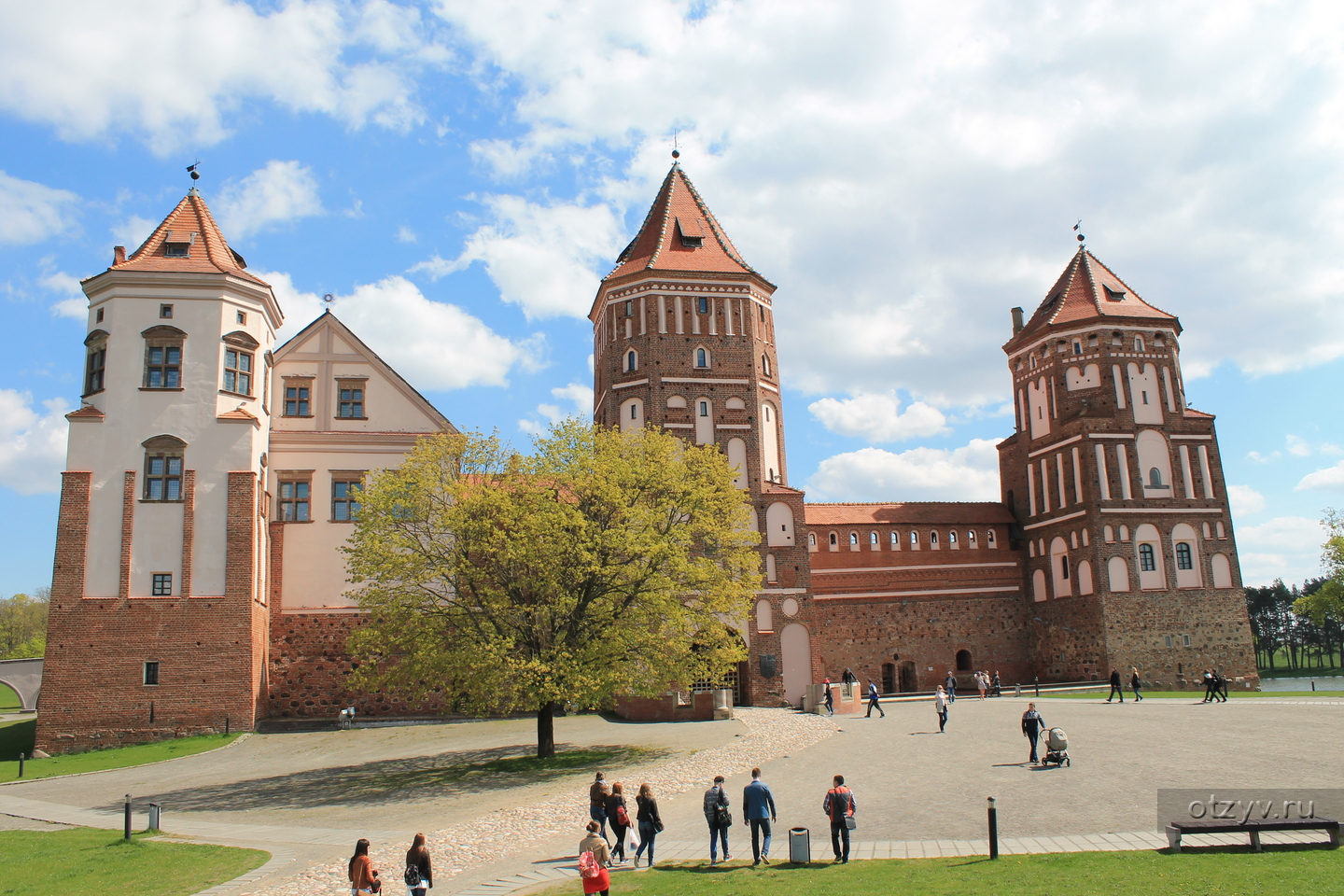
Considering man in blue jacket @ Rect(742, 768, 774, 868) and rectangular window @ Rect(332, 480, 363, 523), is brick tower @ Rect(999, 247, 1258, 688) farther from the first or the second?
man in blue jacket @ Rect(742, 768, 774, 868)

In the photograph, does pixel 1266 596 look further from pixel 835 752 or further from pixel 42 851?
pixel 42 851

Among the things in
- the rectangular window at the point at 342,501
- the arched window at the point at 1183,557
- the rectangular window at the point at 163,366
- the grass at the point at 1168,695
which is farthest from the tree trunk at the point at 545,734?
the arched window at the point at 1183,557

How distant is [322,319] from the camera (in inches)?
1543

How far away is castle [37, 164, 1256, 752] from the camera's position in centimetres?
3266

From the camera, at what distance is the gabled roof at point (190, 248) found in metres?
35.4

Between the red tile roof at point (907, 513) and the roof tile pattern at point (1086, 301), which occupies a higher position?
the roof tile pattern at point (1086, 301)

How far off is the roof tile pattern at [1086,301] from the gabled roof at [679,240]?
1916 cm

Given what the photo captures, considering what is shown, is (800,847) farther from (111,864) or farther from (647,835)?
(111,864)

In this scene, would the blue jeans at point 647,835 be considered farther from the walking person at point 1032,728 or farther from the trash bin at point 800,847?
the walking person at point 1032,728

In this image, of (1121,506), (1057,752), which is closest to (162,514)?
(1057,752)

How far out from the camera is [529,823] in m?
18.7

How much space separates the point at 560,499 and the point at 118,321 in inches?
723

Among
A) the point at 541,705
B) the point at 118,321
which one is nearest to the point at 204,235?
the point at 118,321

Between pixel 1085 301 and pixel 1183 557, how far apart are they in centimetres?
1461
